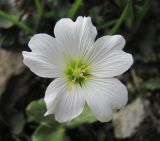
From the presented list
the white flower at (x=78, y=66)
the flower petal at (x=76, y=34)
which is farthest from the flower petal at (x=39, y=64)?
the flower petal at (x=76, y=34)

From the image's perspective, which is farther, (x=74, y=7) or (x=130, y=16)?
(x=130, y=16)

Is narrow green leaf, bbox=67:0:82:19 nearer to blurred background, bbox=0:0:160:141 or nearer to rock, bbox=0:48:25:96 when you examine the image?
blurred background, bbox=0:0:160:141

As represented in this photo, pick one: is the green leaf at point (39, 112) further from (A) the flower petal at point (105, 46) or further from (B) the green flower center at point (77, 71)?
(A) the flower petal at point (105, 46)

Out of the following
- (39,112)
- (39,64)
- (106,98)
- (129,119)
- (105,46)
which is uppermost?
(39,64)

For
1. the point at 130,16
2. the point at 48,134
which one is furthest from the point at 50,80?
the point at 130,16

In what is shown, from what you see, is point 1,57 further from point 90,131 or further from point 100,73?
point 100,73

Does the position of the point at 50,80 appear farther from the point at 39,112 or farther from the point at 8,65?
the point at 39,112

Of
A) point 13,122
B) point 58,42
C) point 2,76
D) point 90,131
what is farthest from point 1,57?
point 58,42
